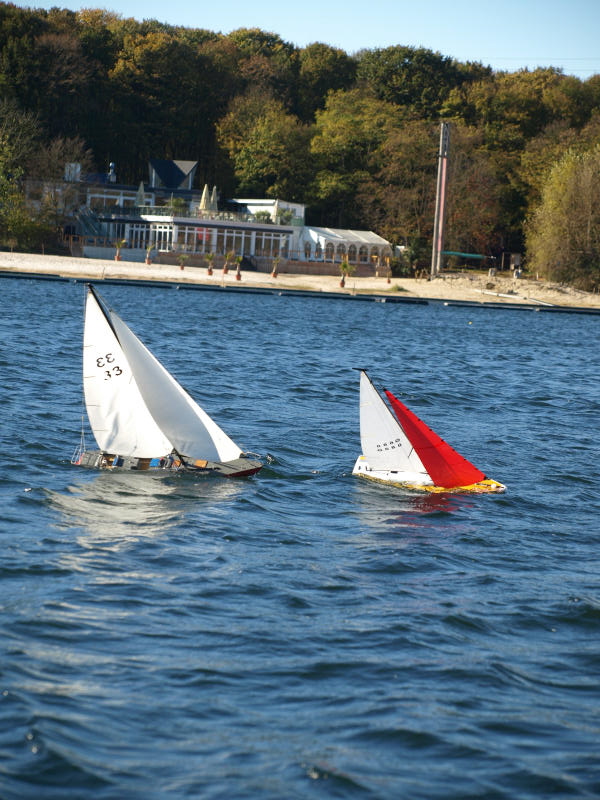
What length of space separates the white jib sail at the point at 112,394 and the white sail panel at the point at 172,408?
305 mm

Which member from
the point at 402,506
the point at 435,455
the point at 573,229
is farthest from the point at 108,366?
the point at 573,229

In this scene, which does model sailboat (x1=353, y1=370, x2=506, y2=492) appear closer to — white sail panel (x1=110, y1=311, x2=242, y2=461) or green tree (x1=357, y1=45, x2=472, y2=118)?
white sail panel (x1=110, y1=311, x2=242, y2=461)

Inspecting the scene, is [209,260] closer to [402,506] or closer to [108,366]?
[108,366]

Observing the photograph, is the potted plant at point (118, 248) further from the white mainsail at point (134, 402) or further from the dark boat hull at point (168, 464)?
the white mainsail at point (134, 402)

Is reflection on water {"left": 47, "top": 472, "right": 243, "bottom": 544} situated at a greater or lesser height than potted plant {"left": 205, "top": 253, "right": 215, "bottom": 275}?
lesser

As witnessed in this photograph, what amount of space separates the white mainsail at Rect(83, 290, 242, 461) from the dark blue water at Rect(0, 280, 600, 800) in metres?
0.64

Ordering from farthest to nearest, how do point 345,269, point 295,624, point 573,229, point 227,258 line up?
point 345,269 → point 573,229 → point 227,258 → point 295,624

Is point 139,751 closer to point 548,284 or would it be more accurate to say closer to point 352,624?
point 352,624

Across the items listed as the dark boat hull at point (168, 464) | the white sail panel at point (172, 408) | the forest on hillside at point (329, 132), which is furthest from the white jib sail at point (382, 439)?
the forest on hillside at point (329, 132)

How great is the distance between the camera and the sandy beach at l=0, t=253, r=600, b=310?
7625 centimetres

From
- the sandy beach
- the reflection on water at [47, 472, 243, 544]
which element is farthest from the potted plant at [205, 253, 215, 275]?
the reflection on water at [47, 472, 243, 544]

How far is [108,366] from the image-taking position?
1702 centimetres

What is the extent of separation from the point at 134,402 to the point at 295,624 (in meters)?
6.75

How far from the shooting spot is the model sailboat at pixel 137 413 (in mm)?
16984
